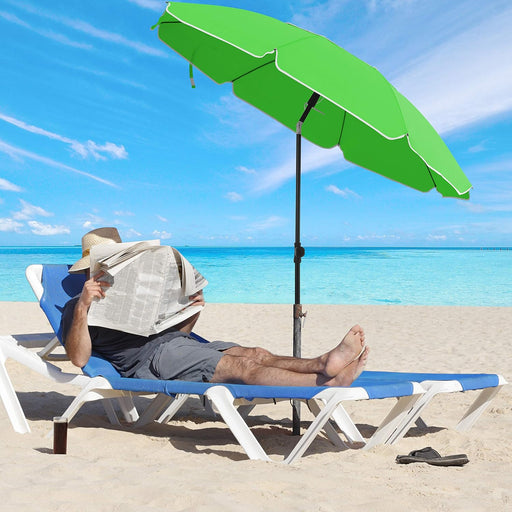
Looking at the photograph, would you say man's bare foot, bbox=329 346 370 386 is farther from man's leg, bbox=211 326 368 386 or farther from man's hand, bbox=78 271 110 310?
man's hand, bbox=78 271 110 310

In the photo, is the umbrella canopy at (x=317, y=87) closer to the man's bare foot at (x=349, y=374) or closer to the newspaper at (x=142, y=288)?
the man's bare foot at (x=349, y=374)

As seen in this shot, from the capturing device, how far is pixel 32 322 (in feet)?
34.3

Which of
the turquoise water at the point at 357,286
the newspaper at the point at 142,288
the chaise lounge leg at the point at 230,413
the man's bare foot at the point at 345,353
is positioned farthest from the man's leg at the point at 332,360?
the turquoise water at the point at 357,286

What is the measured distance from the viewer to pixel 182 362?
10.4 ft

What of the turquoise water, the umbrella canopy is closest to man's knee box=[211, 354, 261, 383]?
the umbrella canopy

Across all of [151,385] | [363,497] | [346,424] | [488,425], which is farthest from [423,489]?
[488,425]

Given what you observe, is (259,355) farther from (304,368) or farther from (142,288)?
(142,288)

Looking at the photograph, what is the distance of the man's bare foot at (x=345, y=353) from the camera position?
2781 millimetres

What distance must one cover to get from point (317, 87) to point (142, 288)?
1.57 metres

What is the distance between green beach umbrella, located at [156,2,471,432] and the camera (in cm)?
263

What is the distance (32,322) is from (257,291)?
15851 millimetres

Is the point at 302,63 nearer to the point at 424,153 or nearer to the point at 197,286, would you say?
the point at 424,153

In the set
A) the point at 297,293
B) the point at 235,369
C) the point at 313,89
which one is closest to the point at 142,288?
the point at 235,369

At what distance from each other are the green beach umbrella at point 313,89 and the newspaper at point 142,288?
27.4 inches
